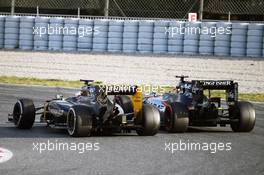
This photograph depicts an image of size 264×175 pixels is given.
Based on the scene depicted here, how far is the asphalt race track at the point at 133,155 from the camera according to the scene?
9.59 m

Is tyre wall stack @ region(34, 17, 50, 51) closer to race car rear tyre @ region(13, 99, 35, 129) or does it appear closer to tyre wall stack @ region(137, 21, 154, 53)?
tyre wall stack @ region(137, 21, 154, 53)

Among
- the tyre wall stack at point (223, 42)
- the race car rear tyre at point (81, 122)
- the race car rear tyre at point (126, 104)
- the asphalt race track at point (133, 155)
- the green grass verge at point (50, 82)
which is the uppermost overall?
the tyre wall stack at point (223, 42)

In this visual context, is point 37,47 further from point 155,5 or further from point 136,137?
point 136,137

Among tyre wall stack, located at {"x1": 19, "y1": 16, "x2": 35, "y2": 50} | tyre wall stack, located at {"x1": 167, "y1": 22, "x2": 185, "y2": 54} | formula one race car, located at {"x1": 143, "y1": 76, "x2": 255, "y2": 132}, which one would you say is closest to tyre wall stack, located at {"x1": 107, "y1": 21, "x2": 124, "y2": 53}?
tyre wall stack, located at {"x1": 167, "y1": 22, "x2": 185, "y2": 54}

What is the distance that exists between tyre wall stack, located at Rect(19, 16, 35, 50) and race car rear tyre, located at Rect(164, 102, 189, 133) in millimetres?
13774

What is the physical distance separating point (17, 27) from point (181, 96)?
1309cm

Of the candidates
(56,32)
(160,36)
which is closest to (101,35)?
(56,32)

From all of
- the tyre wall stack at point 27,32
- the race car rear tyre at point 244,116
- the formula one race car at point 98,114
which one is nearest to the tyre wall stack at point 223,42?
the tyre wall stack at point 27,32

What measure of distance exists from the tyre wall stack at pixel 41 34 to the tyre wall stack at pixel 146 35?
3.59 m

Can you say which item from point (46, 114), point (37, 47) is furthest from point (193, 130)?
point (37, 47)

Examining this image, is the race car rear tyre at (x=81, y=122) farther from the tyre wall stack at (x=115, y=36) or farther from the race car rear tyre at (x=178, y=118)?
the tyre wall stack at (x=115, y=36)

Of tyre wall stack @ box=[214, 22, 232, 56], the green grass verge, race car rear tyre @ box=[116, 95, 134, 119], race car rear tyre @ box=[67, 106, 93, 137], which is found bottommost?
race car rear tyre @ box=[67, 106, 93, 137]

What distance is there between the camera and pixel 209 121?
14625mm

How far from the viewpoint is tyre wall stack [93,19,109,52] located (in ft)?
86.9
